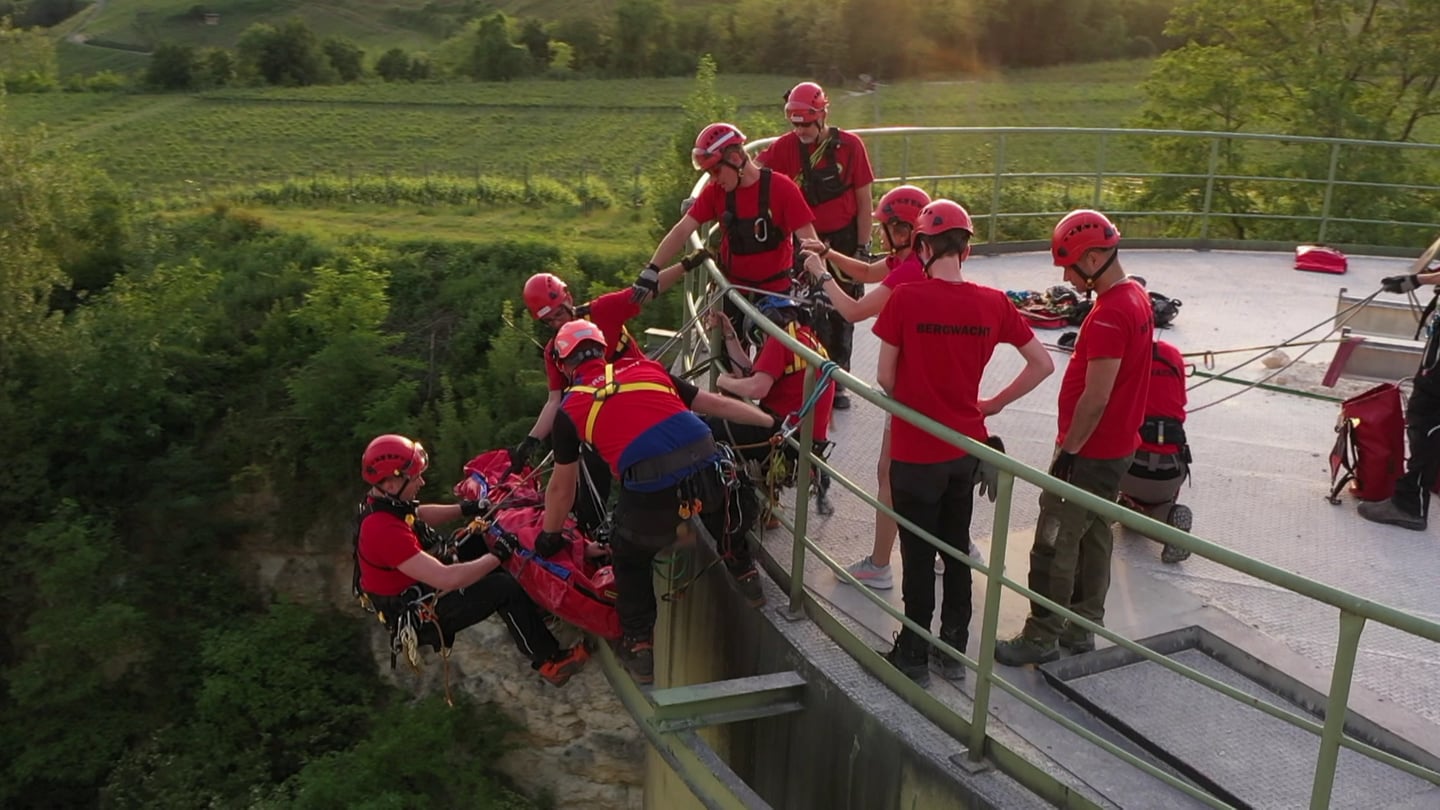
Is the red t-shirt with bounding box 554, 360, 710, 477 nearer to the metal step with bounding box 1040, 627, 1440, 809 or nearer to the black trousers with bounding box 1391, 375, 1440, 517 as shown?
the metal step with bounding box 1040, 627, 1440, 809

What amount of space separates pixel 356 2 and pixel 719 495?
101614 mm

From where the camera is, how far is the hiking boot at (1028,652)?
5484 millimetres

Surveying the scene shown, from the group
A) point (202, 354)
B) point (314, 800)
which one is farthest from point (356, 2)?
point (314, 800)

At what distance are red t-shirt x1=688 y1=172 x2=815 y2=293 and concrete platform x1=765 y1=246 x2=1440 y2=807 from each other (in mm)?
1351

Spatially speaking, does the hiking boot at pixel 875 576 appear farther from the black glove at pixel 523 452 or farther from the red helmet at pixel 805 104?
the red helmet at pixel 805 104

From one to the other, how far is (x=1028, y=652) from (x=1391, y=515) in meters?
3.17

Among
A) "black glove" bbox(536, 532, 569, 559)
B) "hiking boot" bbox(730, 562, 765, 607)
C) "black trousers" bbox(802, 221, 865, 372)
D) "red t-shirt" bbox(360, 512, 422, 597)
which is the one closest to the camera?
"hiking boot" bbox(730, 562, 765, 607)

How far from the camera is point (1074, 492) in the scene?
4.20 metres

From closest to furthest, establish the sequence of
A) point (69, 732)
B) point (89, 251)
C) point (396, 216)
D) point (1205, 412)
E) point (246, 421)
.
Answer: point (1205, 412)
point (69, 732)
point (246, 421)
point (89, 251)
point (396, 216)

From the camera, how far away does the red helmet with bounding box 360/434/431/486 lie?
6531mm

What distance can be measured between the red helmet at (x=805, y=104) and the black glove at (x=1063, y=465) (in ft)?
10.5

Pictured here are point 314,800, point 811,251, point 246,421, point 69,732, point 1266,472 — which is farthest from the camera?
point 246,421

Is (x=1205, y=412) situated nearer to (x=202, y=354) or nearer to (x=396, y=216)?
(x=202, y=354)

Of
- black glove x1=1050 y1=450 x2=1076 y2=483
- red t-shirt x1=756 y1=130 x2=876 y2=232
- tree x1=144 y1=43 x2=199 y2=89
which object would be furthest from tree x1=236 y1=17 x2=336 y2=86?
black glove x1=1050 y1=450 x2=1076 y2=483
